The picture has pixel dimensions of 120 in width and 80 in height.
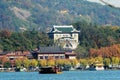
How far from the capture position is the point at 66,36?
122 metres

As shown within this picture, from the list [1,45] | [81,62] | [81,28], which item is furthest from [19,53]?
[81,28]

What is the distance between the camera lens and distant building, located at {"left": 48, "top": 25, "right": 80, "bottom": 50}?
112537mm

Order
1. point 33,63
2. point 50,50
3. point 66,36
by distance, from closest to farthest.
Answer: point 33,63
point 50,50
point 66,36

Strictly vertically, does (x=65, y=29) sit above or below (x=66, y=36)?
above

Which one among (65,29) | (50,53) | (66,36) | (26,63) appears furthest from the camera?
(65,29)

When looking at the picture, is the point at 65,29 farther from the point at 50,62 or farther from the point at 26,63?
the point at 26,63

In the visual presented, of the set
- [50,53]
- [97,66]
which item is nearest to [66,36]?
[50,53]

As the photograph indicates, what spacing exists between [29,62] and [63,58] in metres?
8.60

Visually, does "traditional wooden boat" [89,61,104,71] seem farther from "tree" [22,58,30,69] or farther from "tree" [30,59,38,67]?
"tree" [22,58,30,69]

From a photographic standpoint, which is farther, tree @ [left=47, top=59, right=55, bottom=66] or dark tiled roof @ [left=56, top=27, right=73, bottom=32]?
dark tiled roof @ [left=56, top=27, right=73, bottom=32]

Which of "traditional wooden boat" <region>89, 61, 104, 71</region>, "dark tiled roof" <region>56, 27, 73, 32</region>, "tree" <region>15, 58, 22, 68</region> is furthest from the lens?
"dark tiled roof" <region>56, 27, 73, 32</region>

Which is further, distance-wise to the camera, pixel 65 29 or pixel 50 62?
pixel 65 29

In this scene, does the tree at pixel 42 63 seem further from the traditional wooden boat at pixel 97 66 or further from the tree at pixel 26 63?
the traditional wooden boat at pixel 97 66

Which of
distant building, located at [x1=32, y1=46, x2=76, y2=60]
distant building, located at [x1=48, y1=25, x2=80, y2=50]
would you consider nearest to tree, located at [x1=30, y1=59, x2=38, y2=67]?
distant building, located at [x1=32, y1=46, x2=76, y2=60]
